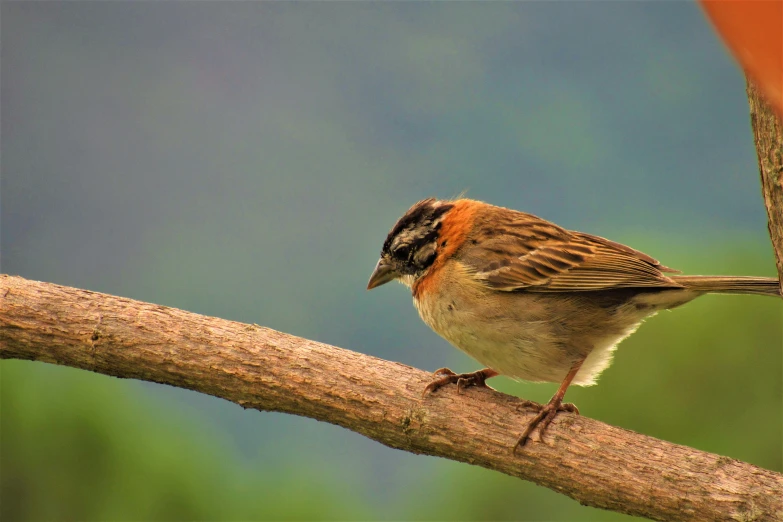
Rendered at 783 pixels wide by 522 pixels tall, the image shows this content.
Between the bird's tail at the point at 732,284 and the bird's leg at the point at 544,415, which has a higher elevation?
the bird's tail at the point at 732,284

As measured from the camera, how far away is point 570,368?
16.8 ft

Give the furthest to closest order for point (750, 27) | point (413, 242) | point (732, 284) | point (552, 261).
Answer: point (413, 242) < point (552, 261) < point (732, 284) < point (750, 27)

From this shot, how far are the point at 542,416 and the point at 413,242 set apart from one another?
1677 mm

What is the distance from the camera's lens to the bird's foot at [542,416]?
461cm

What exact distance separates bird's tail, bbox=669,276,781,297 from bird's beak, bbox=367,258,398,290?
6.81ft

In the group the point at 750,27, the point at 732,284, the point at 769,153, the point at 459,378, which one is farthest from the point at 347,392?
the point at 750,27

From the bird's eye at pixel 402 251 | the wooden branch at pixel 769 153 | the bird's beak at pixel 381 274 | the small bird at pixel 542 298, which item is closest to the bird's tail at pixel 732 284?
the small bird at pixel 542 298

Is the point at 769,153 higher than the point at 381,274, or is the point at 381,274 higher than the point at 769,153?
the point at 769,153

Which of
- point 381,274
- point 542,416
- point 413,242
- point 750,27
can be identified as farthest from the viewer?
point 381,274

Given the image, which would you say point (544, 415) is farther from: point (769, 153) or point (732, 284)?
point (769, 153)

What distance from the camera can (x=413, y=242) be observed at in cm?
567

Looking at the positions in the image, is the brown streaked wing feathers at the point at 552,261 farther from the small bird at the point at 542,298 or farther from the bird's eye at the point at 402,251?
the bird's eye at the point at 402,251

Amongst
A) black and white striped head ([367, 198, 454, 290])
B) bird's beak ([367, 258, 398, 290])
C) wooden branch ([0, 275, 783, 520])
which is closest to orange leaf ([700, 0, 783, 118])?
wooden branch ([0, 275, 783, 520])

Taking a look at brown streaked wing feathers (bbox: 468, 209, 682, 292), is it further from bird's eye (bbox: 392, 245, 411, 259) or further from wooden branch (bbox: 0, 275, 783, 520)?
wooden branch (bbox: 0, 275, 783, 520)
